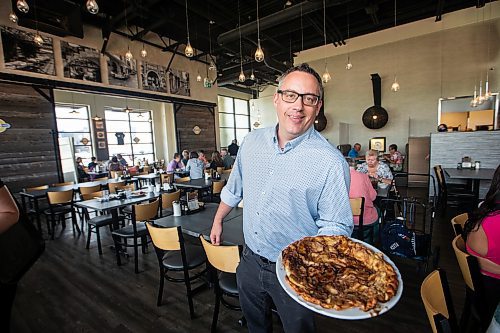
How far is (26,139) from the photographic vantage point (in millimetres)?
6609

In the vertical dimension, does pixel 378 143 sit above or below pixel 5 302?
above

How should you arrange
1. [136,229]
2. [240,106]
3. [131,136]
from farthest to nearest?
[240,106]
[131,136]
[136,229]

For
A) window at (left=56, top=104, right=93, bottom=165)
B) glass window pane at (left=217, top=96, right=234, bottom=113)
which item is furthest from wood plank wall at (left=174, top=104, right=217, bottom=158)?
window at (left=56, top=104, right=93, bottom=165)

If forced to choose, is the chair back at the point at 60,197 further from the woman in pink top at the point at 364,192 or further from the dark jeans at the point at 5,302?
the woman in pink top at the point at 364,192

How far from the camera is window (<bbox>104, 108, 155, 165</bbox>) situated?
39.8 feet

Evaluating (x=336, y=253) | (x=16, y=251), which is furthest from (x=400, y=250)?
(x=16, y=251)

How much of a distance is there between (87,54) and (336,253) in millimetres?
9100

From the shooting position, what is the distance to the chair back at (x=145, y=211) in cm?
324

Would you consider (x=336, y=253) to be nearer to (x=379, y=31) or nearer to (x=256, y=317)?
(x=256, y=317)

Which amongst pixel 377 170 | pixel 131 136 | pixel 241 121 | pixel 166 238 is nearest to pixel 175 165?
pixel 131 136

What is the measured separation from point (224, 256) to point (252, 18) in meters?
7.89

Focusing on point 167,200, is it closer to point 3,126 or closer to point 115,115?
point 3,126

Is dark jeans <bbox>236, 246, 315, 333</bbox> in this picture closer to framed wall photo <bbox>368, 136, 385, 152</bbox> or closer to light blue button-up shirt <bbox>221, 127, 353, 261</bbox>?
light blue button-up shirt <bbox>221, 127, 353, 261</bbox>

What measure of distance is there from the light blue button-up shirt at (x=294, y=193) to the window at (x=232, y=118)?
14.4 meters
